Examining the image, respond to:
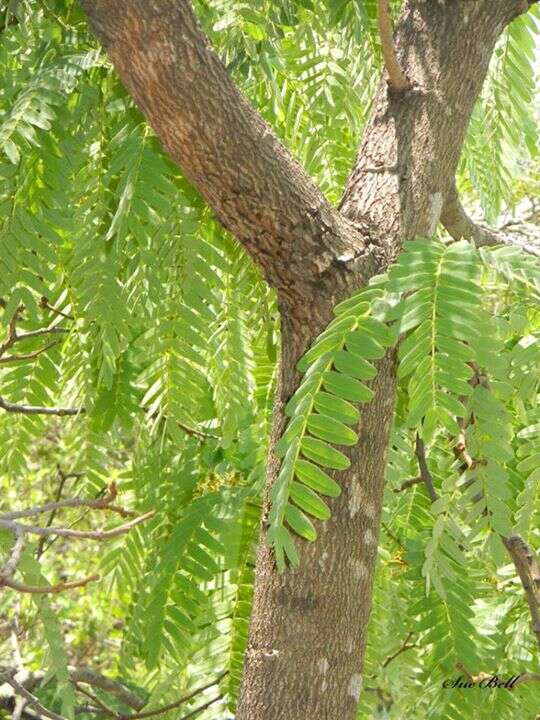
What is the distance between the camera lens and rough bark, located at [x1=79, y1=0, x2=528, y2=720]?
1.49m

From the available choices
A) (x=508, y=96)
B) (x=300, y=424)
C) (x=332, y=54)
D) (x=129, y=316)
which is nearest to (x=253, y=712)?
(x=300, y=424)

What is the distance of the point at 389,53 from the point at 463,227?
513mm

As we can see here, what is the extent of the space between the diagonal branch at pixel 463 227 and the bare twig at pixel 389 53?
0.99ft

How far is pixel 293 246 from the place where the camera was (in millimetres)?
1530

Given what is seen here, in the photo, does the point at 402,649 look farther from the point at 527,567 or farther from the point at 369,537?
the point at 369,537

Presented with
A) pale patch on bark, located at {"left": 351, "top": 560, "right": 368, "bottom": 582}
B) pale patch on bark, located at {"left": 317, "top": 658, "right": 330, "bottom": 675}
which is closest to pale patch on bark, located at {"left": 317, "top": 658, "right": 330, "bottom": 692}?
pale patch on bark, located at {"left": 317, "top": 658, "right": 330, "bottom": 675}

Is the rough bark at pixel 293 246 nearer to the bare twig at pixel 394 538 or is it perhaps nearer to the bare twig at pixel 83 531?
the bare twig at pixel 83 531

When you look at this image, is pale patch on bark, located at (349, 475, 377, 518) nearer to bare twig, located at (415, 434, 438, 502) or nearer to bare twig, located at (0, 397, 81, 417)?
bare twig, located at (415, 434, 438, 502)

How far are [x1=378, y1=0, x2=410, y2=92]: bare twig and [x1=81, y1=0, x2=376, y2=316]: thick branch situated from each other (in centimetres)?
24

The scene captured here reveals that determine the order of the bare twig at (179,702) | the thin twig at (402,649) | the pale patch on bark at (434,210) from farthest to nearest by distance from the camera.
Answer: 1. the thin twig at (402,649)
2. the bare twig at (179,702)
3. the pale patch on bark at (434,210)

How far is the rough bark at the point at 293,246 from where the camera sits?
1486 millimetres

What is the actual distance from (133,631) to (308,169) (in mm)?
1100

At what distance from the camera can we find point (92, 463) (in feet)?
8.21

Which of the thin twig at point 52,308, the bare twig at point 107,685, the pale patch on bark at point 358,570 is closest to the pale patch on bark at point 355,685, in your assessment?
the pale patch on bark at point 358,570
